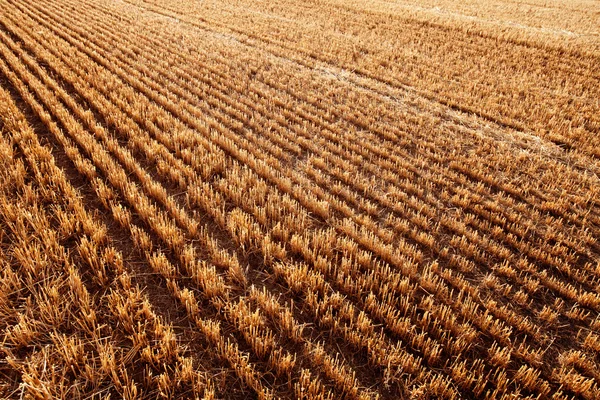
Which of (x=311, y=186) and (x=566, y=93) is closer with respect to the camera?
(x=311, y=186)

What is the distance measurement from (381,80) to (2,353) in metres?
10.9

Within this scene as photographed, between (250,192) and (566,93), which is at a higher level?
(566,93)

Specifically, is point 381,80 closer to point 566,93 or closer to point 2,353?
point 566,93

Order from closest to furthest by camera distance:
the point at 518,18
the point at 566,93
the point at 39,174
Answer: the point at 39,174
the point at 566,93
the point at 518,18

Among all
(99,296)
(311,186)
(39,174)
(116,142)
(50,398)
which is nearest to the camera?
(50,398)

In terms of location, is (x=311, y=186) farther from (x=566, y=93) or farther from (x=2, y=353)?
(x=566, y=93)

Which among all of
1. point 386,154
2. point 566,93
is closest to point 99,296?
point 386,154

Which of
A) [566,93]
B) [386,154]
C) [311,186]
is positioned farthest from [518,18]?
[311,186]

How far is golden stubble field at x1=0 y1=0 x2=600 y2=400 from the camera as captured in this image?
2.98 metres

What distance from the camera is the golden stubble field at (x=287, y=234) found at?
298cm

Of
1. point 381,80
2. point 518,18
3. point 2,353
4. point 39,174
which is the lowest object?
point 2,353

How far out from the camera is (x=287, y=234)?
14.7 feet

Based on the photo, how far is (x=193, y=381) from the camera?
8.98 ft

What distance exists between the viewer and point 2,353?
2854 mm
